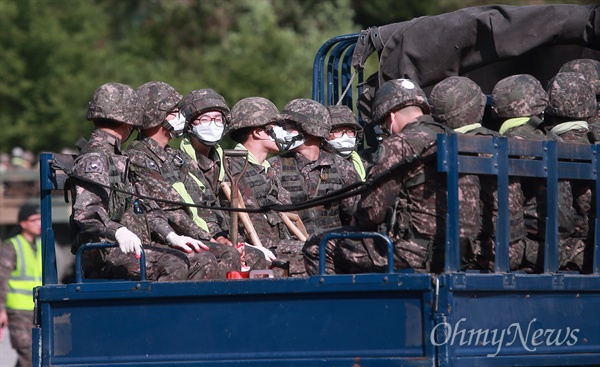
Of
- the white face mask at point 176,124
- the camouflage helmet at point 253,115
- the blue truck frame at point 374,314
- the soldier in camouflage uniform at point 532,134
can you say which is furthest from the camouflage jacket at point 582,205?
the white face mask at point 176,124

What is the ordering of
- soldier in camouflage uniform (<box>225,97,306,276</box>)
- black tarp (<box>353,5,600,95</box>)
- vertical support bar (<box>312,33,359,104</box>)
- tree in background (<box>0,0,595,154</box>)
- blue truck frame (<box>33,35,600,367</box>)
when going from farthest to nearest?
tree in background (<box>0,0,595,154</box>), vertical support bar (<box>312,33,359,104</box>), black tarp (<box>353,5,600,95</box>), soldier in camouflage uniform (<box>225,97,306,276</box>), blue truck frame (<box>33,35,600,367</box>)

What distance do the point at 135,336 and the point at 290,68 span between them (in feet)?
82.3

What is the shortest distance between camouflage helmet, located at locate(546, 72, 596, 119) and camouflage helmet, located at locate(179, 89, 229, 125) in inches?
89.9

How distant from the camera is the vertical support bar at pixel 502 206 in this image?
719cm

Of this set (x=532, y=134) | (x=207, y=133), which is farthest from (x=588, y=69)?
(x=207, y=133)

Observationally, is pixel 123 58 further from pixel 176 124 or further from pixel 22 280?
pixel 176 124

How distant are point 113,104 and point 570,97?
2988 mm

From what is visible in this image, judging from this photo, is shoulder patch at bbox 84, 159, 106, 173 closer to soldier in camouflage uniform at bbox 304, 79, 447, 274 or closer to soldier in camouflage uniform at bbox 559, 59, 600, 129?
soldier in camouflage uniform at bbox 304, 79, 447, 274

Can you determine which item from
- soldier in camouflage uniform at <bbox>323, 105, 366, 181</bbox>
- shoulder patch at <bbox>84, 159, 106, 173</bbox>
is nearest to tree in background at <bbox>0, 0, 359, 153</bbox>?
soldier in camouflage uniform at <bbox>323, 105, 366, 181</bbox>

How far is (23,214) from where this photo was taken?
13.0m

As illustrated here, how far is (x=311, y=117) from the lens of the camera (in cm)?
984

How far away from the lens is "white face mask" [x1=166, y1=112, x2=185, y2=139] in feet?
29.7

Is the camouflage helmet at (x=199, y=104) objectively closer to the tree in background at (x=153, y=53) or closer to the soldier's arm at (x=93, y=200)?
the soldier's arm at (x=93, y=200)

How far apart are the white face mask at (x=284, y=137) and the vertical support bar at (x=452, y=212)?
3136 mm
